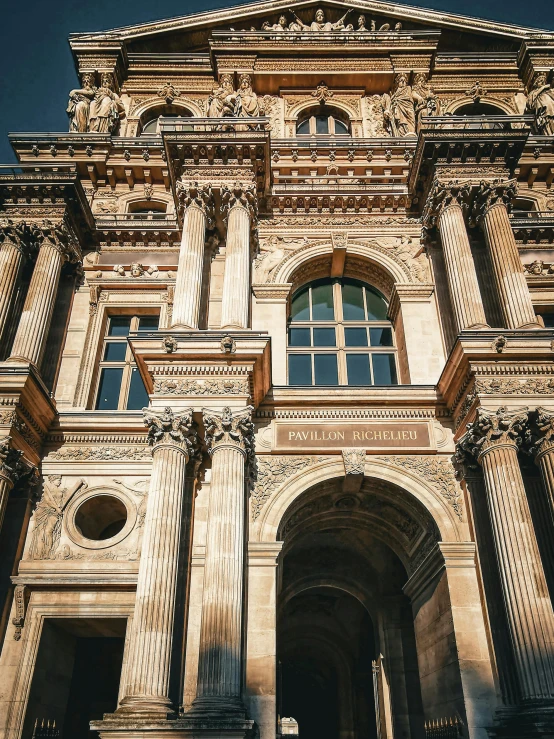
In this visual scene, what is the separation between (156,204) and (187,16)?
30.3 ft

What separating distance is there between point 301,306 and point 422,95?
31.5 ft

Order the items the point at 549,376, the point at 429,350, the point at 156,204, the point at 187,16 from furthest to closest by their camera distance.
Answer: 1. the point at 187,16
2. the point at 156,204
3. the point at 429,350
4. the point at 549,376

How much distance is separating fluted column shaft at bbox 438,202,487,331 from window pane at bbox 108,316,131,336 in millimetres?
8713

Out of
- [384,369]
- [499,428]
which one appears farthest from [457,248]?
[499,428]

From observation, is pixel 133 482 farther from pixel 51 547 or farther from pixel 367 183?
pixel 367 183

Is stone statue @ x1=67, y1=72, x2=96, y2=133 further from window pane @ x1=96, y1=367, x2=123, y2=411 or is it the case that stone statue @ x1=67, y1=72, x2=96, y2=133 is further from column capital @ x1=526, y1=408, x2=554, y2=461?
column capital @ x1=526, y1=408, x2=554, y2=461

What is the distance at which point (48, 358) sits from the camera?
1659cm

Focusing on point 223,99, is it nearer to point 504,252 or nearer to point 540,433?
point 504,252

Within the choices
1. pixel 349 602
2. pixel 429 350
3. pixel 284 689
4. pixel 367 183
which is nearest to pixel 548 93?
pixel 367 183

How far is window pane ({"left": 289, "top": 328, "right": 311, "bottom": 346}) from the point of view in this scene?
17.8 metres

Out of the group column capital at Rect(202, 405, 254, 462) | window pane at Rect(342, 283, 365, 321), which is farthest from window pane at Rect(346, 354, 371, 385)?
column capital at Rect(202, 405, 254, 462)

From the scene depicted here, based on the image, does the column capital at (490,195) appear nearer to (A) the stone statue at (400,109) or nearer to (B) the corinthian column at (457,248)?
(B) the corinthian column at (457,248)

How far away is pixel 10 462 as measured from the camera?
13570mm

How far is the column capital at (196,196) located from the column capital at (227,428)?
6333 millimetres
